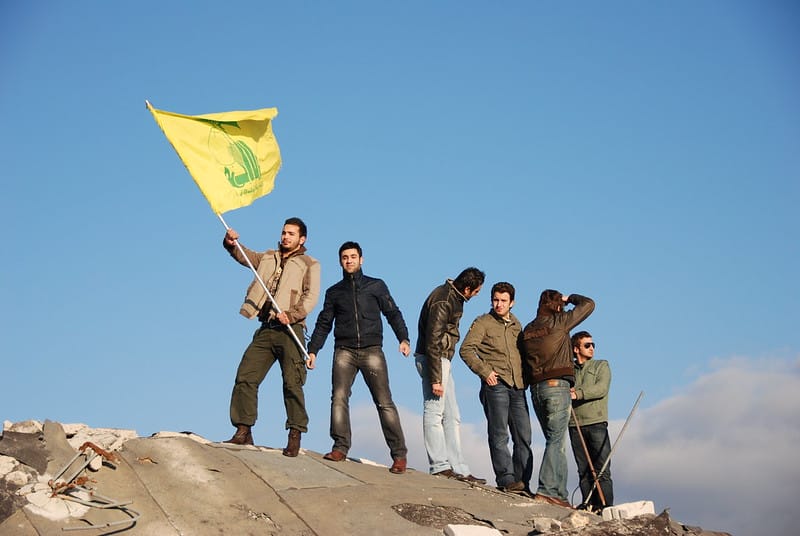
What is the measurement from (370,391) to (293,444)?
1092 mm

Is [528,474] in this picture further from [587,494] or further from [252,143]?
[252,143]

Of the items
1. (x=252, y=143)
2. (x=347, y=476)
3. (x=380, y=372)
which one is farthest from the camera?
(x=252, y=143)

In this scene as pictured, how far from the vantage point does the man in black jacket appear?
1138cm

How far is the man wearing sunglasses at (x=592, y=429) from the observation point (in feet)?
38.1

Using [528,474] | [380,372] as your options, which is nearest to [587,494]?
[528,474]

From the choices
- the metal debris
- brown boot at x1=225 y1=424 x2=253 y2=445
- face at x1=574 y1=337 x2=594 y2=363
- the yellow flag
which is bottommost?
the metal debris

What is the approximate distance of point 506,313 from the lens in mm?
11891

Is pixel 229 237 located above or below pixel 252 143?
below

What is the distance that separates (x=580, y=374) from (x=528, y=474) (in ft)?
4.68

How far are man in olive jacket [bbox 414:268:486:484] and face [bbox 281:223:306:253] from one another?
5.79 feet

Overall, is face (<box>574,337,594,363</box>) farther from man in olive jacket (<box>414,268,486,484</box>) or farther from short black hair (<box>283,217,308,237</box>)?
short black hair (<box>283,217,308,237</box>)

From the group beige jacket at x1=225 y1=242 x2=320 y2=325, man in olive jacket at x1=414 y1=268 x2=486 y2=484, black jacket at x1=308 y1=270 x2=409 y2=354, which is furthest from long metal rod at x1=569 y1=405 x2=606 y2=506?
beige jacket at x1=225 y1=242 x2=320 y2=325

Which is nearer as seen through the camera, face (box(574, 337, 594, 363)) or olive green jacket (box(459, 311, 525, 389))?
olive green jacket (box(459, 311, 525, 389))

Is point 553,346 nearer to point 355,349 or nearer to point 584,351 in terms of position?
point 584,351
